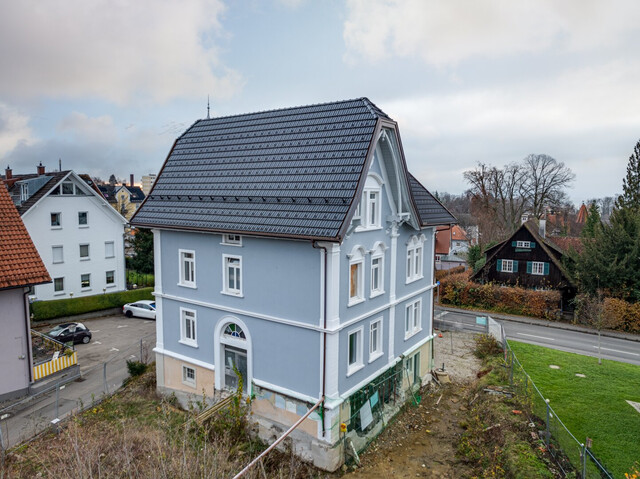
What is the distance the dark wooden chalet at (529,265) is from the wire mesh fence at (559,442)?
21192 millimetres

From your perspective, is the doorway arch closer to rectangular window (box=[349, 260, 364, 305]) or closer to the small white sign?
rectangular window (box=[349, 260, 364, 305])

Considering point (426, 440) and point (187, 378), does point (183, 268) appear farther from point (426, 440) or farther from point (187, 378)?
point (426, 440)

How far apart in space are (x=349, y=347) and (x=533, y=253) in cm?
2809

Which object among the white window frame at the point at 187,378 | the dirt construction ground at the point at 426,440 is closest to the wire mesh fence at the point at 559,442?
the dirt construction ground at the point at 426,440

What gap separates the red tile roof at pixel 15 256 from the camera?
16828mm

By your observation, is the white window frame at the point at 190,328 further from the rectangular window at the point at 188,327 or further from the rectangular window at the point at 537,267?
the rectangular window at the point at 537,267

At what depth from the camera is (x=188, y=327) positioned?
661 inches

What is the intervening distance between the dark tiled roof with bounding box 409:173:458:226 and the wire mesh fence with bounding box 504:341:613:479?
738cm

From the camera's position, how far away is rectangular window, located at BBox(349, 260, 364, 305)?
45.9ft

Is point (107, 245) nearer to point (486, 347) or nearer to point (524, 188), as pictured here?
point (486, 347)

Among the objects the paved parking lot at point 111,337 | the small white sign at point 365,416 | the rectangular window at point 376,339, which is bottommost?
the paved parking lot at point 111,337

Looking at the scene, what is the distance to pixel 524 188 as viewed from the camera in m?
54.8

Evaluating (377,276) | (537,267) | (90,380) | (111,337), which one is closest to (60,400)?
(90,380)

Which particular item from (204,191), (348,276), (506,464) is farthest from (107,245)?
(506,464)
